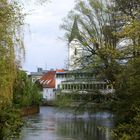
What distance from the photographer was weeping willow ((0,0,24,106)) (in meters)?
10.6

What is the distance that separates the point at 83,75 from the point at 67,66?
4.95 ft

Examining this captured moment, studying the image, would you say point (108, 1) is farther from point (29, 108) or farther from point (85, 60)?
point (29, 108)

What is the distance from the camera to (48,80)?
130875 mm

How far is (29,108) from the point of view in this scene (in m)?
72.5

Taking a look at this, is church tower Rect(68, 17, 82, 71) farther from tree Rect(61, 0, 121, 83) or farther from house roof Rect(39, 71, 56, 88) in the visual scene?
house roof Rect(39, 71, 56, 88)

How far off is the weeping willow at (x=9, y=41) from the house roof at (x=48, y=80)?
111694 mm

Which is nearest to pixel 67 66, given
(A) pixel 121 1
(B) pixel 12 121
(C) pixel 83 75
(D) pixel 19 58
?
(C) pixel 83 75

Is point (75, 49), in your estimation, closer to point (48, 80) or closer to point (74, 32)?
point (74, 32)

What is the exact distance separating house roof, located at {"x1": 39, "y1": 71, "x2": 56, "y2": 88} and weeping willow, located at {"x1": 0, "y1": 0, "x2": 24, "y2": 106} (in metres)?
112

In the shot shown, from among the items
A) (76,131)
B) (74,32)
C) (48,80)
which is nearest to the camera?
(76,131)

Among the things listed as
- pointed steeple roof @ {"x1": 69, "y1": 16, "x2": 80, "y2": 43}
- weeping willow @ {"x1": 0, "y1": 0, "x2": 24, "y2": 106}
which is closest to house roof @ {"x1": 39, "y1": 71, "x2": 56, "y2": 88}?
pointed steeple roof @ {"x1": 69, "y1": 16, "x2": 80, "y2": 43}

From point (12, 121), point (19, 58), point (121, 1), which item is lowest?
point (12, 121)

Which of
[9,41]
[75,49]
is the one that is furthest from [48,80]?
[9,41]

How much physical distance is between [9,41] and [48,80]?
120213mm
